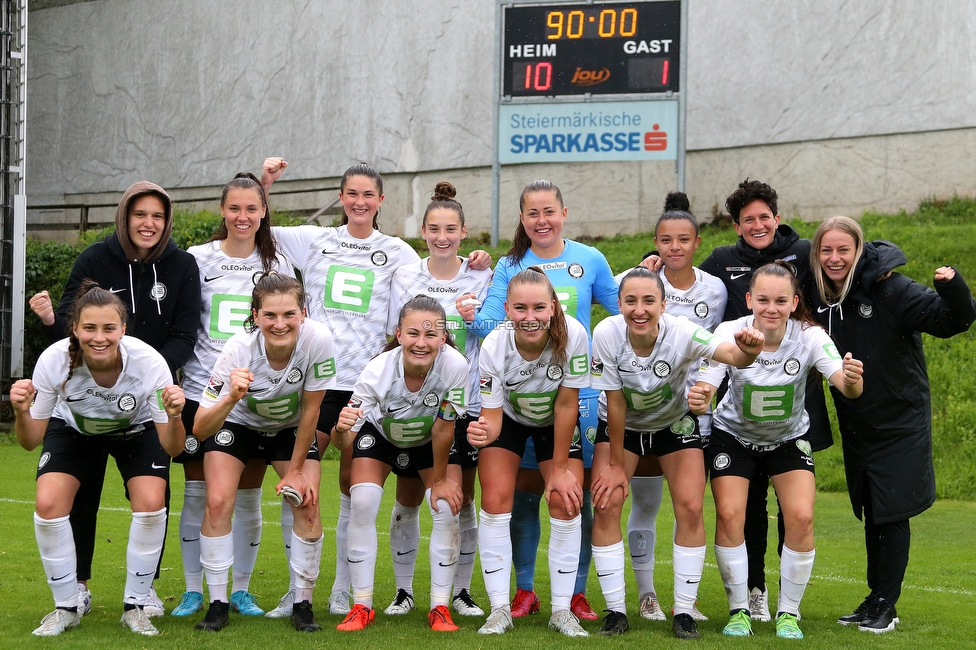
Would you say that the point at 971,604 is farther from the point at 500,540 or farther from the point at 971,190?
the point at 971,190

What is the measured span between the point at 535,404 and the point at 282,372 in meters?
1.28

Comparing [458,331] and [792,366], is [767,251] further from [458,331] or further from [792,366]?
[458,331]

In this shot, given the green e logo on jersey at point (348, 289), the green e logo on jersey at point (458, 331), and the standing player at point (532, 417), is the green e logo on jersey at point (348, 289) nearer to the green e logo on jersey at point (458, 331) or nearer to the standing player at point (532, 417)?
the green e logo on jersey at point (458, 331)

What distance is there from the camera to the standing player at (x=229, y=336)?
5.45 m

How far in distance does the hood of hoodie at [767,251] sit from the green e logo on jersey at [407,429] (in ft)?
6.59

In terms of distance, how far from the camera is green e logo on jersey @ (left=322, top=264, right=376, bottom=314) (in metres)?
5.76

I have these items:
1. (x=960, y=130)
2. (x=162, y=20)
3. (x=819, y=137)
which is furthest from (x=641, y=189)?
(x=162, y=20)

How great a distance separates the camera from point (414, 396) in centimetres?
523

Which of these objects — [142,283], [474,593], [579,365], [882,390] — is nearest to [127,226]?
[142,283]

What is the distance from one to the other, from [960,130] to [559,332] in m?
13.2

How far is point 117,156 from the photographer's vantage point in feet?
79.9

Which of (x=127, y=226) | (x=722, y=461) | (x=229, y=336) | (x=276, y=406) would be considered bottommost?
(x=722, y=461)

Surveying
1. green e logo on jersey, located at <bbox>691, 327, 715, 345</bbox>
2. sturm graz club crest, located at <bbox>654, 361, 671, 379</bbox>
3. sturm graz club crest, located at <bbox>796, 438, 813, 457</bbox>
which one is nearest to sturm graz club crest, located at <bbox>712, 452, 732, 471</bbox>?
sturm graz club crest, located at <bbox>796, 438, 813, 457</bbox>

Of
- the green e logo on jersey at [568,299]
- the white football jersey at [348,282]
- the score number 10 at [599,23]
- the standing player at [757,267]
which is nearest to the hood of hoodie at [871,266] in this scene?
the standing player at [757,267]
